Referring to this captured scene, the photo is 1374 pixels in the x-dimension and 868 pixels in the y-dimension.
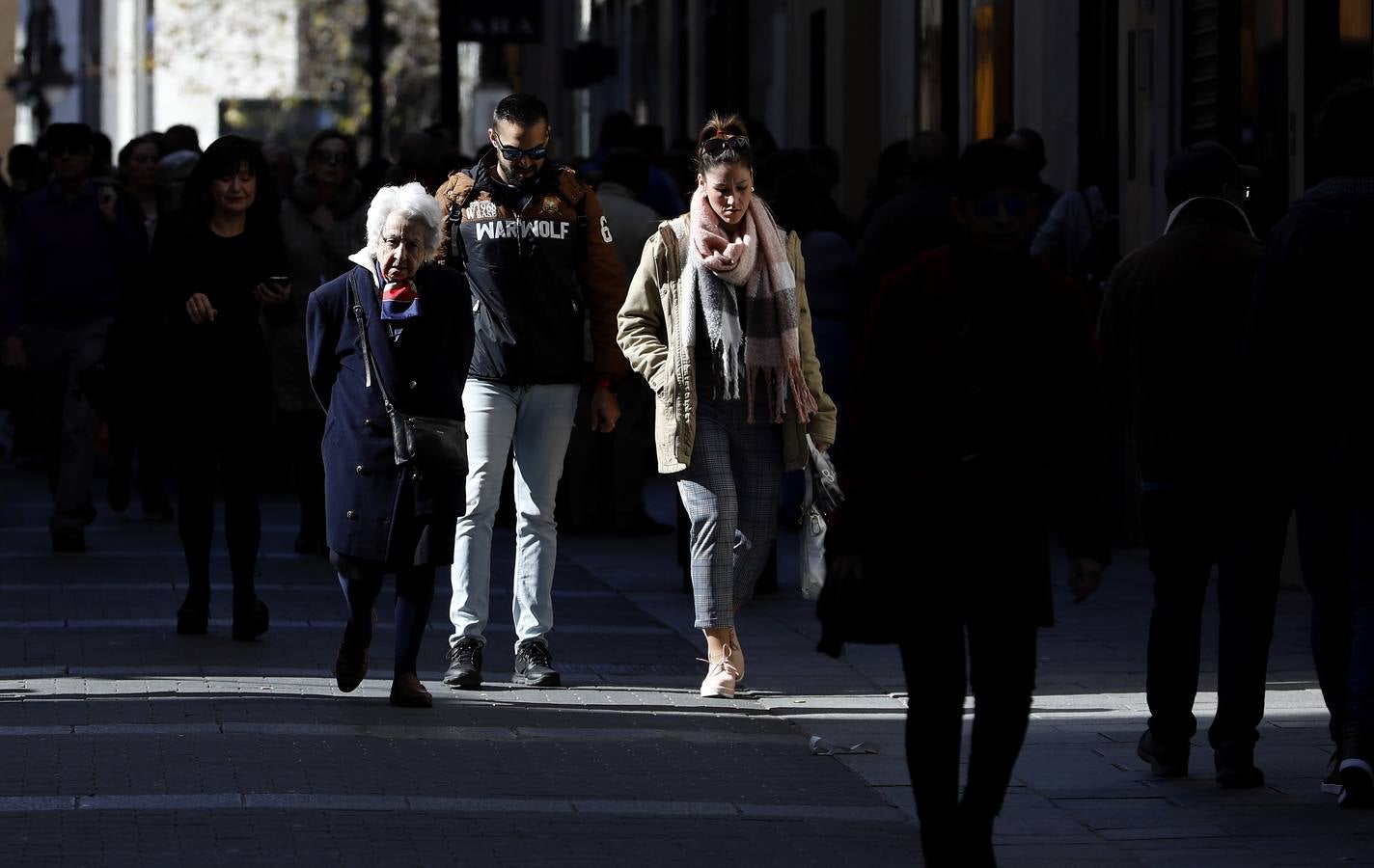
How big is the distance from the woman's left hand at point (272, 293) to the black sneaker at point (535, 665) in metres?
1.96

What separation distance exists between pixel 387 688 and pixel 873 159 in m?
13.4

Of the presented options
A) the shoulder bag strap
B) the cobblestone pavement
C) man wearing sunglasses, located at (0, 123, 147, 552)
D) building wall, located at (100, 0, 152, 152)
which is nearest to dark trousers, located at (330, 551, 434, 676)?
the cobblestone pavement

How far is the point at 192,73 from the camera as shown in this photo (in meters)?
74.5

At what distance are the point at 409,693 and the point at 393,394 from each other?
965 mm

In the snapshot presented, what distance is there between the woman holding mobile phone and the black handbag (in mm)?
1899

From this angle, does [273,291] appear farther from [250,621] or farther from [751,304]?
[751,304]

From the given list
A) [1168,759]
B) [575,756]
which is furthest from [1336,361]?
[575,756]

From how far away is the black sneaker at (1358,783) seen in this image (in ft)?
24.1

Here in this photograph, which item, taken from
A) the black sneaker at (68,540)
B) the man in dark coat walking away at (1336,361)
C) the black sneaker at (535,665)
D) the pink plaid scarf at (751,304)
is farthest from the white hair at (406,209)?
the black sneaker at (68,540)

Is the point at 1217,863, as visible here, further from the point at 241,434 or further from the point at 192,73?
the point at 192,73

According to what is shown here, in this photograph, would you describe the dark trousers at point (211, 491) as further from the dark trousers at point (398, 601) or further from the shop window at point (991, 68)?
the shop window at point (991, 68)

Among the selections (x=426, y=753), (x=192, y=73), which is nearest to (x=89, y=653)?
(x=426, y=753)

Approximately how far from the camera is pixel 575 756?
8148mm

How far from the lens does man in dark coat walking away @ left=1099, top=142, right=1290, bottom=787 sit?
25.1ft
